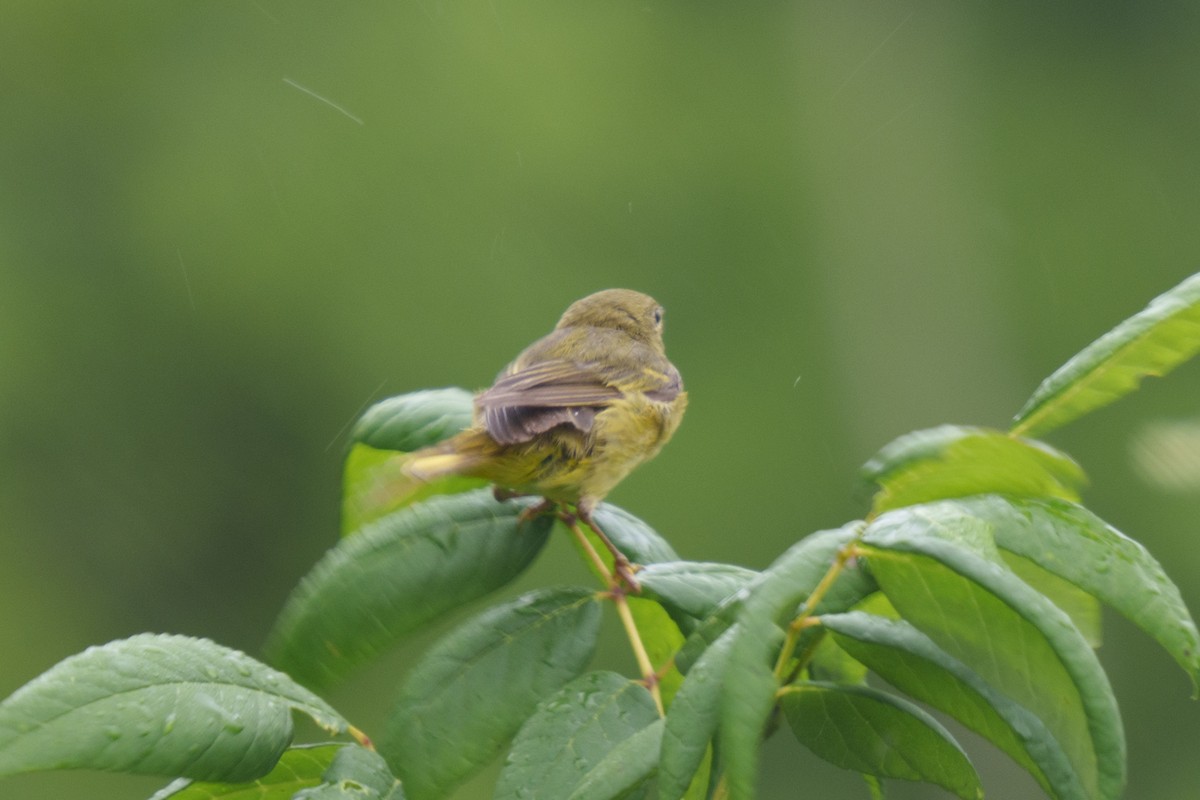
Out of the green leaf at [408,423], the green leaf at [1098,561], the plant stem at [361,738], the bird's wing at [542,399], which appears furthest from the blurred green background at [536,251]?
the green leaf at [1098,561]

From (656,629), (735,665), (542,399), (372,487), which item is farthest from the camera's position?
(542,399)

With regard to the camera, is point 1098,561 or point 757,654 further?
point 1098,561

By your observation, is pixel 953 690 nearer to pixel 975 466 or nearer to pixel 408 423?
pixel 975 466

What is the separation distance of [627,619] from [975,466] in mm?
498

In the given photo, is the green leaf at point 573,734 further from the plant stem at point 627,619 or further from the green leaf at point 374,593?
the green leaf at point 374,593

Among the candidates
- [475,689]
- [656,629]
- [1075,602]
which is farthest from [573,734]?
[1075,602]

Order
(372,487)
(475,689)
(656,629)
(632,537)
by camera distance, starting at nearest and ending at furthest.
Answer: (475,689) < (656,629) < (372,487) < (632,537)

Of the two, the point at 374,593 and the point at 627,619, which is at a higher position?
the point at 374,593

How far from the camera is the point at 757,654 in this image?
1148mm

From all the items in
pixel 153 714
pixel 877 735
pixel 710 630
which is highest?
pixel 153 714

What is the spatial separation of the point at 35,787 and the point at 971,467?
8.71 metres

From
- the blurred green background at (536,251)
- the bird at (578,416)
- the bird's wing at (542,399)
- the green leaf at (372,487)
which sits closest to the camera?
the green leaf at (372,487)

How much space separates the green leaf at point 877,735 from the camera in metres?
1.32

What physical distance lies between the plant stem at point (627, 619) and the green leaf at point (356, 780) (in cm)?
25
